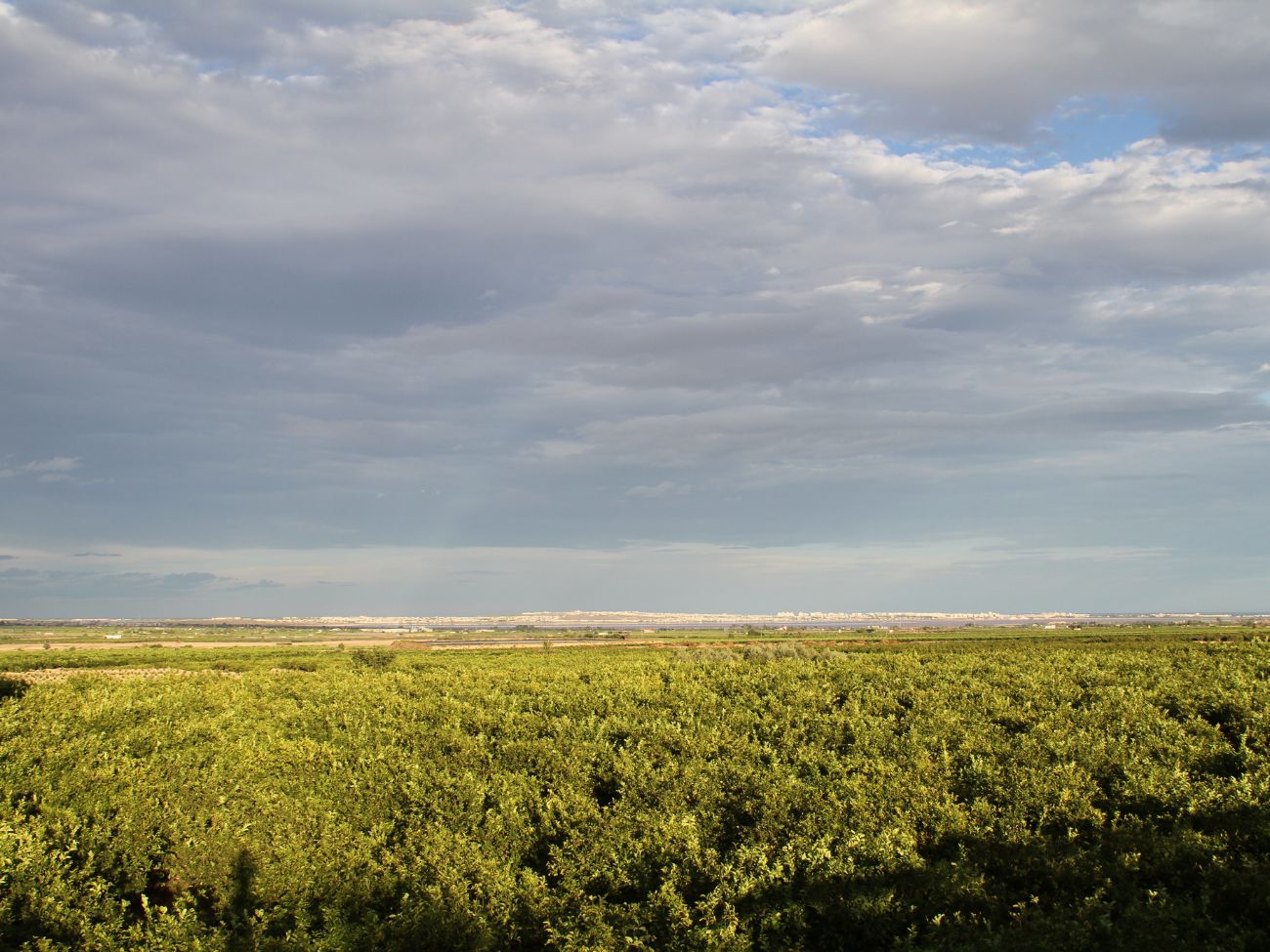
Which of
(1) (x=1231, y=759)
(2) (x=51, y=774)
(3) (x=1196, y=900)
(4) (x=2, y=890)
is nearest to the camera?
(3) (x=1196, y=900)

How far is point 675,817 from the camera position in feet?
48.6

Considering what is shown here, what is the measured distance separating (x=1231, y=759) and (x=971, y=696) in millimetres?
5809

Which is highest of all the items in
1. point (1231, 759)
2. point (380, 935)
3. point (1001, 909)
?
point (1231, 759)

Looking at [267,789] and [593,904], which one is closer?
[593,904]

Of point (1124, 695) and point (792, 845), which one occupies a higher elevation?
point (1124, 695)

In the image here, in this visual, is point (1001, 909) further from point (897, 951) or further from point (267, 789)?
point (267, 789)

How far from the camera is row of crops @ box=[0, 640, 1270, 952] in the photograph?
12.0m

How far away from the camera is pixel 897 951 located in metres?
11.0

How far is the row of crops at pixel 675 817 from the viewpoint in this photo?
12.0m

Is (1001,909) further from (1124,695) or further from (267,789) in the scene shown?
(267,789)

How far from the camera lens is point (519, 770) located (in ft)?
59.9

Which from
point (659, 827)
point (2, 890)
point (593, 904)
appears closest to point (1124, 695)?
point (659, 827)

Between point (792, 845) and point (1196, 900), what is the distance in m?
5.87

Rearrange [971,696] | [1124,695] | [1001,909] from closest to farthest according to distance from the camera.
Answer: [1001,909] → [1124,695] → [971,696]
